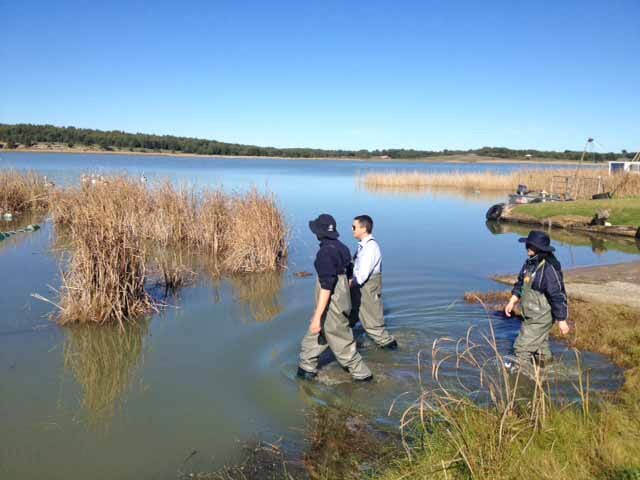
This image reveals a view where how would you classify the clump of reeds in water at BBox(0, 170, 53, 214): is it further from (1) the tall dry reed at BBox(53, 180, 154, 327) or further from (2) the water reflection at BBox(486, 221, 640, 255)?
(2) the water reflection at BBox(486, 221, 640, 255)

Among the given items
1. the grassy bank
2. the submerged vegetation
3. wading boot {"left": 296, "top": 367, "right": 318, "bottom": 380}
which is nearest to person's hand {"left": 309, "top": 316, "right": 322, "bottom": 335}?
wading boot {"left": 296, "top": 367, "right": 318, "bottom": 380}

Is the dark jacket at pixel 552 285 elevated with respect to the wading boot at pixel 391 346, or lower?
elevated

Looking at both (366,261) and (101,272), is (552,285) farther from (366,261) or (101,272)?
(101,272)

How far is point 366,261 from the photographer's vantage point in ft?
24.7

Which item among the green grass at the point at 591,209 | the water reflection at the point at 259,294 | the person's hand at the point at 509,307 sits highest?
the person's hand at the point at 509,307

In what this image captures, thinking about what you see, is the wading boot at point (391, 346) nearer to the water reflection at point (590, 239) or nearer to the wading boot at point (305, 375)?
the wading boot at point (305, 375)

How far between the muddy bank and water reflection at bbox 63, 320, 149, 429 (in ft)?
27.9

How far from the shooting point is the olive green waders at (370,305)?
7.88m

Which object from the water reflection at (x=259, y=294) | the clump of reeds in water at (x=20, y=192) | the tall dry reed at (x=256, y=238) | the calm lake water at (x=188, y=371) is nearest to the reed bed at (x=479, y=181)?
the tall dry reed at (x=256, y=238)

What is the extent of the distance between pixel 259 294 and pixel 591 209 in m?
19.4

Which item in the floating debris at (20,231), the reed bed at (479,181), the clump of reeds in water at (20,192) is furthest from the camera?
the reed bed at (479,181)

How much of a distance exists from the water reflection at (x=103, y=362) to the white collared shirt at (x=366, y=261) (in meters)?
3.40

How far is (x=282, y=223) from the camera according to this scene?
1563 cm

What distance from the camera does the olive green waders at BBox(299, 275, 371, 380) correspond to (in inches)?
263
